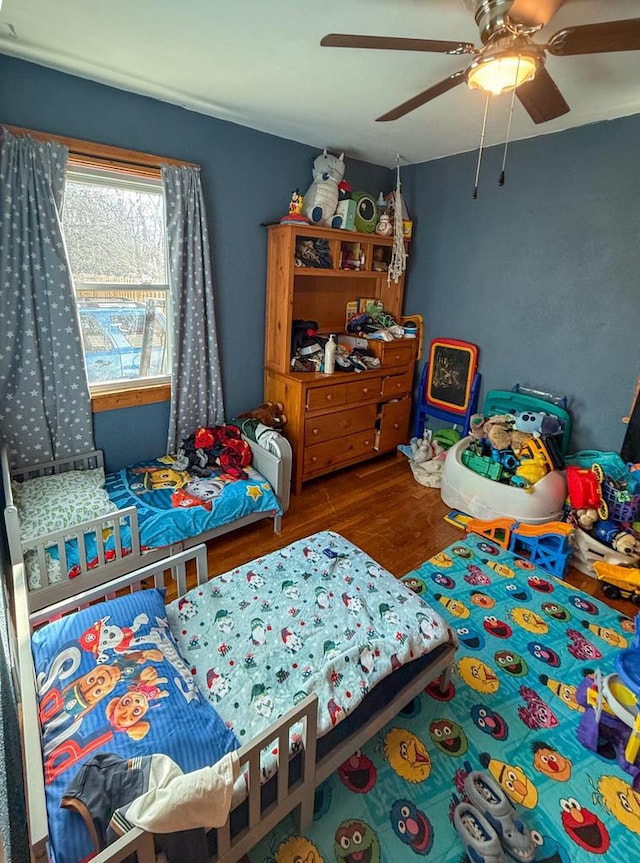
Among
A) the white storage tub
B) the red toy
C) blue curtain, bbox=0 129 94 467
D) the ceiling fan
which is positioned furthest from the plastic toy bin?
blue curtain, bbox=0 129 94 467

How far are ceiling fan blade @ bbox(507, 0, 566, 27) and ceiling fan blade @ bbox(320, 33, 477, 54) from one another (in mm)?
142

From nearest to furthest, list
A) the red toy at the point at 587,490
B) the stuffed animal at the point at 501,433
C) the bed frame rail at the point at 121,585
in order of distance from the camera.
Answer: the bed frame rail at the point at 121,585 → the red toy at the point at 587,490 → the stuffed animal at the point at 501,433

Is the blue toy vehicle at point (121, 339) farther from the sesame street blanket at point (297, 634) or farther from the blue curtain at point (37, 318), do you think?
the sesame street blanket at point (297, 634)

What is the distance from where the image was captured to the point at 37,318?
228 centimetres

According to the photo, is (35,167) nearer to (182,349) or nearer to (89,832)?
(182,349)

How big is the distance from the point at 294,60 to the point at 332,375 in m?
1.81

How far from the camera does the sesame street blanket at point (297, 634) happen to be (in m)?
1.29

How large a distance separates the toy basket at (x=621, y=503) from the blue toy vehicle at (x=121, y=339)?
293 centimetres

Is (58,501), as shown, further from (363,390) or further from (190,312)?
(363,390)

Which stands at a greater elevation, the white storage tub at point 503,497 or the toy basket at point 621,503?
the toy basket at point 621,503

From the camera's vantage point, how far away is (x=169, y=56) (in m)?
1.94

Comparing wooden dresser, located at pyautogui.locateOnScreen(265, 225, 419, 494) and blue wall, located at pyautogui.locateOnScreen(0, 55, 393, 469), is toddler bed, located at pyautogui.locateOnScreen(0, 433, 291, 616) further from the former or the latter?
wooden dresser, located at pyautogui.locateOnScreen(265, 225, 419, 494)

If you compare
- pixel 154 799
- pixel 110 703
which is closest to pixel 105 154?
pixel 110 703

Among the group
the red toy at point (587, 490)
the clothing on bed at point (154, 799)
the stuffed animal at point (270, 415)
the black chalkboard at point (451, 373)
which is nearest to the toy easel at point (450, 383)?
the black chalkboard at point (451, 373)
